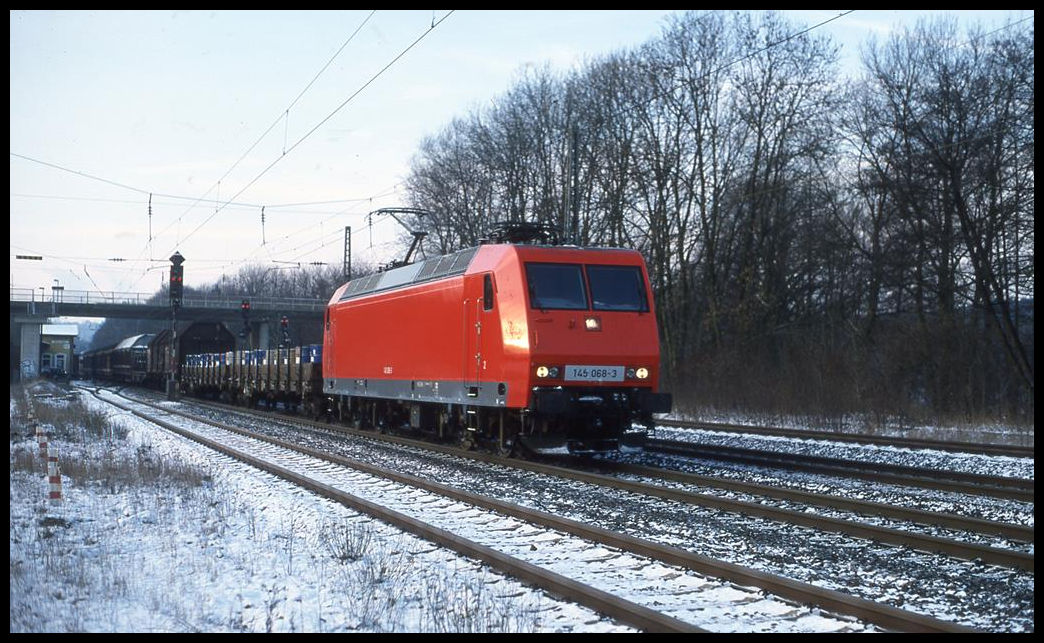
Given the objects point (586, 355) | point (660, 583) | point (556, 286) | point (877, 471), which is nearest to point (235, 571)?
point (660, 583)

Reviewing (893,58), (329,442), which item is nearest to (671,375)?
(893,58)

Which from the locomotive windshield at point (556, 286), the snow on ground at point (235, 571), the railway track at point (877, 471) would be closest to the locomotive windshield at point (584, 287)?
the locomotive windshield at point (556, 286)

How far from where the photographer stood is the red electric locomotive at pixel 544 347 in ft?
46.4

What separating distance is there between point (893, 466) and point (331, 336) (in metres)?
13.7

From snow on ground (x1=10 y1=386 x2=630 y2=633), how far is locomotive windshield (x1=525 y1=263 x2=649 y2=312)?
4374mm

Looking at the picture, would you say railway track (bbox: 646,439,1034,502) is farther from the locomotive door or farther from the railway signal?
the railway signal

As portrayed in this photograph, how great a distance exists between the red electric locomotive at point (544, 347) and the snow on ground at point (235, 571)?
3.67 metres

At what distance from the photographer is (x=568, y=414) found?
1408 centimetres

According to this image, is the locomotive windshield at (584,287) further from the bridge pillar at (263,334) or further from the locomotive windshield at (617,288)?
the bridge pillar at (263,334)

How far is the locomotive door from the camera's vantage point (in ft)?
49.3

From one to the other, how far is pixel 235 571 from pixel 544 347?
699 centimetres

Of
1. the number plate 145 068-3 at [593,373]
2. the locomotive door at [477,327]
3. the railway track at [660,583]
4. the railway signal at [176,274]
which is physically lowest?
the railway track at [660,583]

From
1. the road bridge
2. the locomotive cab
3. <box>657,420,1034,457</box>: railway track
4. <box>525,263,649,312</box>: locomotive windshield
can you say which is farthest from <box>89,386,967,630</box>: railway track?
the road bridge

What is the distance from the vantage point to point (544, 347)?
1402cm
